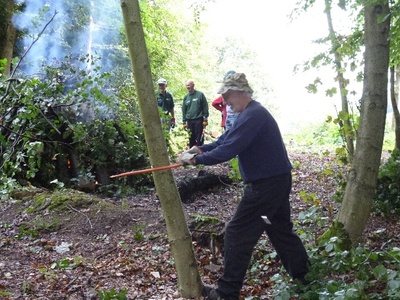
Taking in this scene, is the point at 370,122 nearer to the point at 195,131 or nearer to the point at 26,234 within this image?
the point at 26,234

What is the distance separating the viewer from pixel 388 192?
6.29 m

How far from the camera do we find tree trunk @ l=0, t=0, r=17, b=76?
11.9 meters

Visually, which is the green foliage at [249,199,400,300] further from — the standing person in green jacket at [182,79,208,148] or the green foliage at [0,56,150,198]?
the standing person in green jacket at [182,79,208,148]

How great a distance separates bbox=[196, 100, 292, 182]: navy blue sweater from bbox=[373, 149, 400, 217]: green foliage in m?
3.18

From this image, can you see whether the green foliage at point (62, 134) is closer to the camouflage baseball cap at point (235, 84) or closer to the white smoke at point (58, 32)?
the white smoke at point (58, 32)

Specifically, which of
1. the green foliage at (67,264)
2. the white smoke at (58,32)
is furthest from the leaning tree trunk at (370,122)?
the white smoke at (58,32)

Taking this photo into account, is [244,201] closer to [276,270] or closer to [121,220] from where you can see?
[276,270]

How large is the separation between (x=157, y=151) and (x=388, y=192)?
412 centimetres

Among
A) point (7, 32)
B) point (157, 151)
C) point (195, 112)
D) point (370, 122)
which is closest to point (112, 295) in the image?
point (157, 151)

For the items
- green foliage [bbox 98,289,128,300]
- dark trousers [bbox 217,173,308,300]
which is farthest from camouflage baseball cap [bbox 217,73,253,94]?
green foliage [bbox 98,289,128,300]

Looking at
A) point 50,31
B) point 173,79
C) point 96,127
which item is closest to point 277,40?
point 173,79

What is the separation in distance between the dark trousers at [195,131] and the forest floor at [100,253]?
396 cm

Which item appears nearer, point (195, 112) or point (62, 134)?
point (62, 134)

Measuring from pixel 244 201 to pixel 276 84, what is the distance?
30861 mm
